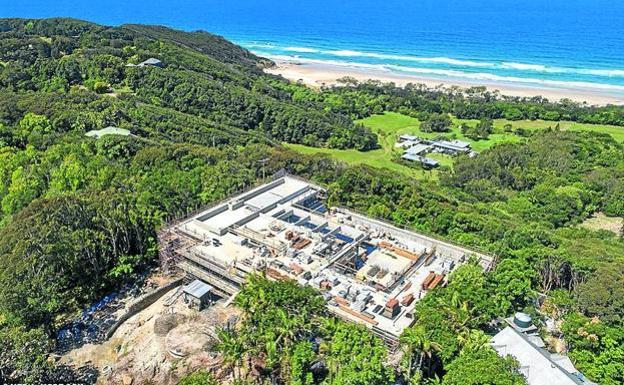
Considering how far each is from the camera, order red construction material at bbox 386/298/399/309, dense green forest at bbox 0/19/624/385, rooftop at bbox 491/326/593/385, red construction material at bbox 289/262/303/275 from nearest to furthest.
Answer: rooftop at bbox 491/326/593/385, dense green forest at bbox 0/19/624/385, red construction material at bbox 386/298/399/309, red construction material at bbox 289/262/303/275

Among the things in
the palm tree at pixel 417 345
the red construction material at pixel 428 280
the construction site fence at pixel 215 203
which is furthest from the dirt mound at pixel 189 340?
the red construction material at pixel 428 280

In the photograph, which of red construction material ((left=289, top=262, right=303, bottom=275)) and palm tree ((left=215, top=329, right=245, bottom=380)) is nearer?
palm tree ((left=215, top=329, right=245, bottom=380))

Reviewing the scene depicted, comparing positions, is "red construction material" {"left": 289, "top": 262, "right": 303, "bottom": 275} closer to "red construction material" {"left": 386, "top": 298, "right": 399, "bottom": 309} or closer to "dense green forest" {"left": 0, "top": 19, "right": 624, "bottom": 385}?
"dense green forest" {"left": 0, "top": 19, "right": 624, "bottom": 385}

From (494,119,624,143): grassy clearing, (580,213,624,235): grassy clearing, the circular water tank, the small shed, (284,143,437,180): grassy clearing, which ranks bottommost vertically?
(580,213,624,235): grassy clearing

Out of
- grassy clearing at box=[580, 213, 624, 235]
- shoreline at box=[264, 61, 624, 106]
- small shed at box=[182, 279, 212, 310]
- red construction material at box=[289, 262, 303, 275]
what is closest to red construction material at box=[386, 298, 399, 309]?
red construction material at box=[289, 262, 303, 275]

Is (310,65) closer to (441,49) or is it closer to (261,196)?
(441,49)

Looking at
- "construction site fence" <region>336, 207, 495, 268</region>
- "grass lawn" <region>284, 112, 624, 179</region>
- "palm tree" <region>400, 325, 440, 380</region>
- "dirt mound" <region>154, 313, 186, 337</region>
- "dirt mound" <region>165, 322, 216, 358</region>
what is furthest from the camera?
"grass lawn" <region>284, 112, 624, 179</region>

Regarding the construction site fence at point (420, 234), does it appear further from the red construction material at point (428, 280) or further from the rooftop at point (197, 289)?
the rooftop at point (197, 289)
